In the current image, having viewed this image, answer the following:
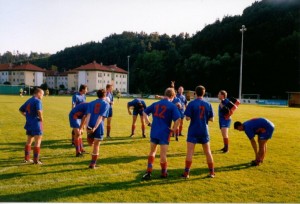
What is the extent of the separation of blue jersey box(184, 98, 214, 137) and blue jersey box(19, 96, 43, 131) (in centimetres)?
441

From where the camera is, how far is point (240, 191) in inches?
271

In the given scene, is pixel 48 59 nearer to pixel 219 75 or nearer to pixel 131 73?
pixel 131 73

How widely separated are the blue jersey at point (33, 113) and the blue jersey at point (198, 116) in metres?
4.41

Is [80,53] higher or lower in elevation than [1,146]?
higher

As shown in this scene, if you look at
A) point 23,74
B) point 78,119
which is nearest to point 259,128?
point 78,119

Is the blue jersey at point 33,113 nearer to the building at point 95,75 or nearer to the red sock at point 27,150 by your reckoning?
the red sock at point 27,150

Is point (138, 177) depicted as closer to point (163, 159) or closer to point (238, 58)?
point (163, 159)

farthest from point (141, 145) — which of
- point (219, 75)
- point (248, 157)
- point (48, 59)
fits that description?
point (48, 59)

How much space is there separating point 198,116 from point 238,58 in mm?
72408

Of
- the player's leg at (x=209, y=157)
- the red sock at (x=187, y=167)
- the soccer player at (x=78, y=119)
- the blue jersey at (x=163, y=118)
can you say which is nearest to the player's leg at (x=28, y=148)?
the soccer player at (x=78, y=119)

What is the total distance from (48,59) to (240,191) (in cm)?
18431

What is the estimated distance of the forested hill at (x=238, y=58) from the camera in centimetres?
7038

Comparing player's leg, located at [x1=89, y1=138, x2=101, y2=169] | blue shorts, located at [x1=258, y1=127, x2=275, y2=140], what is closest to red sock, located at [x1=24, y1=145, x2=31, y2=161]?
player's leg, located at [x1=89, y1=138, x2=101, y2=169]

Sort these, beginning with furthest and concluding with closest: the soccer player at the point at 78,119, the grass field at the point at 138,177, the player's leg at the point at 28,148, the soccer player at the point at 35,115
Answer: the soccer player at the point at 78,119, the player's leg at the point at 28,148, the soccer player at the point at 35,115, the grass field at the point at 138,177
